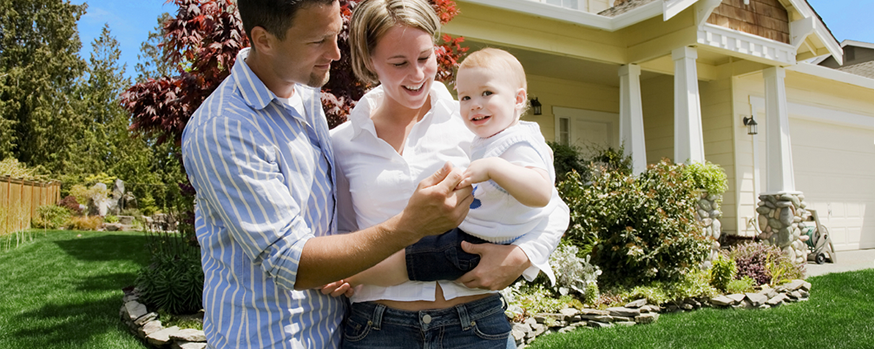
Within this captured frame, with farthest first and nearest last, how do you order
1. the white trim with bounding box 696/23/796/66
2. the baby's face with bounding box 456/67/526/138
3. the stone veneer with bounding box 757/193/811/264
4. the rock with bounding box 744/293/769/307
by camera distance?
the stone veneer with bounding box 757/193/811/264
the white trim with bounding box 696/23/796/66
the rock with bounding box 744/293/769/307
the baby's face with bounding box 456/67/526/138

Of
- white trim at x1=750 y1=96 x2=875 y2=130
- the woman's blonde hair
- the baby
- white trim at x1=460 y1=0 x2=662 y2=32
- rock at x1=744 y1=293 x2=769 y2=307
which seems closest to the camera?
the baby

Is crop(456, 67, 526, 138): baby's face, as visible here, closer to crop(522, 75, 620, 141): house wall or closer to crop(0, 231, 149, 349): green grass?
crop(0, 231, 149, 349): green grass

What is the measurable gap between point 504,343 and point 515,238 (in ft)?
1.01

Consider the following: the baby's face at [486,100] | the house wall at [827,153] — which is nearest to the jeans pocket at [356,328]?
the baby's face at [486,100]

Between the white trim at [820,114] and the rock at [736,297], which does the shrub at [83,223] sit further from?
the white trim at [820,114]

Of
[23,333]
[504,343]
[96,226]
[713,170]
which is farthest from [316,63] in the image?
[96,226]

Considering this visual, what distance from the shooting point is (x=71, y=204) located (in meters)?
17.1

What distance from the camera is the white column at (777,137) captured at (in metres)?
10.2

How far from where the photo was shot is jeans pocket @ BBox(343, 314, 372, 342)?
1.56 metres

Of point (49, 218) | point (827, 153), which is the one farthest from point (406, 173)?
point (49, 218)

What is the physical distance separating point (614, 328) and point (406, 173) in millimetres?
4492

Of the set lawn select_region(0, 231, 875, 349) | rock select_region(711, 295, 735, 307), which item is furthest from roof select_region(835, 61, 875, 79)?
rock select_region(711, 295, 735, 307)

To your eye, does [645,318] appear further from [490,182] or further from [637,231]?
[490,182]

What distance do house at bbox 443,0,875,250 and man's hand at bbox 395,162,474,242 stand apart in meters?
6.62
